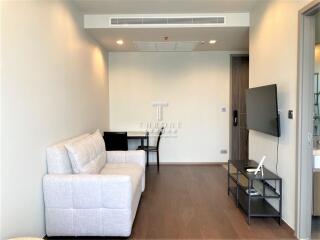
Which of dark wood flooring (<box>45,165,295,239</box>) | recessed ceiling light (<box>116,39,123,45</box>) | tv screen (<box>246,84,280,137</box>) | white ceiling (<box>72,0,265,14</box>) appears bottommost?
dark wood flooring (<box>45,165,295,239</box>)

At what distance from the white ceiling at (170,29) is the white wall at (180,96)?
22.5 inches

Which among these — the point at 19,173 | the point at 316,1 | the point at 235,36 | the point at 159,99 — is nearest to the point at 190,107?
the point at 159,99

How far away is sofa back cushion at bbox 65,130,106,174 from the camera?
2.95 m

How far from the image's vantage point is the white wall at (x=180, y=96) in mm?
6195

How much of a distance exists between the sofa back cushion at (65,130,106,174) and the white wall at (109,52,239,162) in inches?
93.8

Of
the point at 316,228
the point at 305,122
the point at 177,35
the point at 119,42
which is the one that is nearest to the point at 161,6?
the point at 177,35

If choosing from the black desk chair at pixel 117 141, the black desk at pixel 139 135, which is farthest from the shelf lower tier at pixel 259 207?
the black desk at pixel 139 135

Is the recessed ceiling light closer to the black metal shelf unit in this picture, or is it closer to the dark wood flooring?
the dark wood flooring

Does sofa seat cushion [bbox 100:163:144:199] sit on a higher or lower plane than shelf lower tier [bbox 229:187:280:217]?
higher

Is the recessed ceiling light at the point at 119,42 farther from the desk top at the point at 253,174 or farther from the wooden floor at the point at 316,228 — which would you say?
the wooden floor at the point at 316,228

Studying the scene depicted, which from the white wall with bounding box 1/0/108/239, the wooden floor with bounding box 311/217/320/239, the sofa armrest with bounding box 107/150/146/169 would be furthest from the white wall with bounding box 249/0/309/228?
the white wall with bounding box 1/0/108/239

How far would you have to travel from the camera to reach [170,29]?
14.2ft

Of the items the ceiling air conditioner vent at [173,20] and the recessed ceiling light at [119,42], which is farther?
the recessed ceiling light at [119,42]

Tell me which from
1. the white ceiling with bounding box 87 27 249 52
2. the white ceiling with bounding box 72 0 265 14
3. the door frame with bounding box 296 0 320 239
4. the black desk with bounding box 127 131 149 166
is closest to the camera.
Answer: the door frame with bounding box 296 0 320 239
